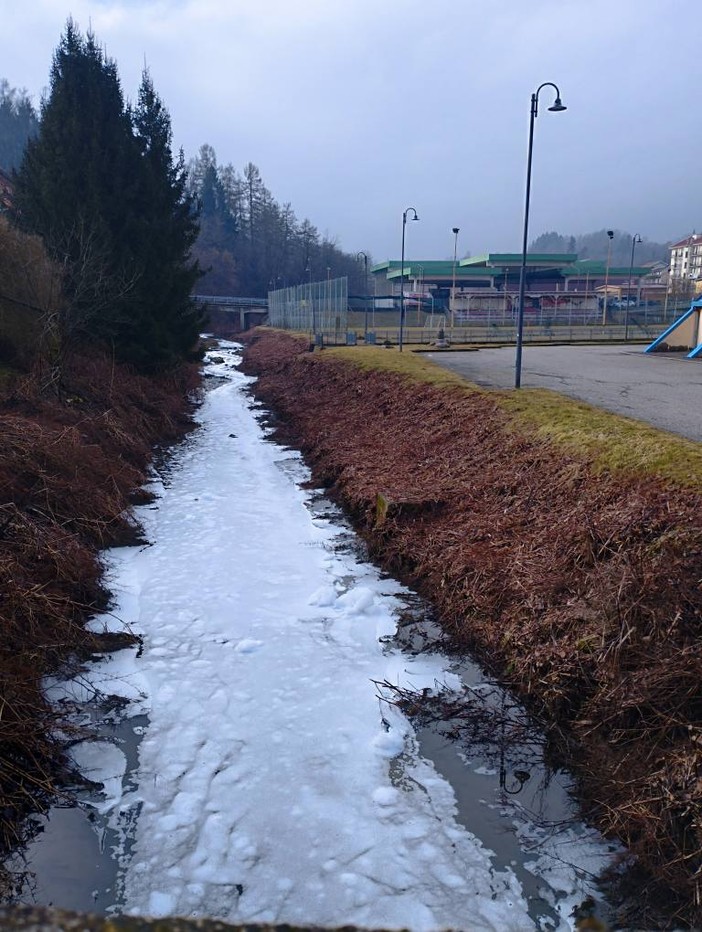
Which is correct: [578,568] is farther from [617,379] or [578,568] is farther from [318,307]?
[318,307]

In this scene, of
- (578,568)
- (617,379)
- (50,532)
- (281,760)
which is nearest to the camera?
(281,760)

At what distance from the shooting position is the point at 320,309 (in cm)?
4591

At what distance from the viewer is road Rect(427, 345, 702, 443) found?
45.8ft

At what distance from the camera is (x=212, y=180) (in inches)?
4569

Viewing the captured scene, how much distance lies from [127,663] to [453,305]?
229 ft

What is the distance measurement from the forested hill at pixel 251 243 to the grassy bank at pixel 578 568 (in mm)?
82231

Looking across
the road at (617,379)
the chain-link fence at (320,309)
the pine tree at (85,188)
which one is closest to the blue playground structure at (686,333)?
the road at (617,379)

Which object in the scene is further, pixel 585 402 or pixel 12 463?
pixel 585 402

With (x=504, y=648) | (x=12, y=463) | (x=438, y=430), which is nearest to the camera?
(x=504, y=648)

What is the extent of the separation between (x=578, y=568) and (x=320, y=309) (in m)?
39.8

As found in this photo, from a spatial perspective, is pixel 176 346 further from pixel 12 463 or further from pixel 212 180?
pixel 212 180

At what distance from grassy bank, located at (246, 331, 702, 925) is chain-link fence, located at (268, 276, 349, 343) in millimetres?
26244

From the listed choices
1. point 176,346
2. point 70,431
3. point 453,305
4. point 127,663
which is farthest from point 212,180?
point 127,663

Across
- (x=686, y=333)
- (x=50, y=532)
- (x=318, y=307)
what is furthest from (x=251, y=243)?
(x=50, y=532)
